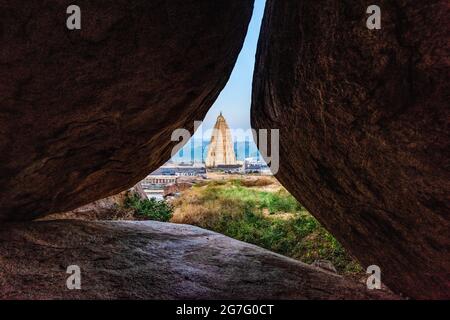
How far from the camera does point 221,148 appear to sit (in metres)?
39.2

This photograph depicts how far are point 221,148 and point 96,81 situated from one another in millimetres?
35485

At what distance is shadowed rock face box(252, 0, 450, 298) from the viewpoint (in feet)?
7.88

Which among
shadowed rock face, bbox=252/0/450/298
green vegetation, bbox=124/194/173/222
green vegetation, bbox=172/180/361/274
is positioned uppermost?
shadowed rock face, bbox=252/0/450/298

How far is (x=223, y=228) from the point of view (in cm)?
1489

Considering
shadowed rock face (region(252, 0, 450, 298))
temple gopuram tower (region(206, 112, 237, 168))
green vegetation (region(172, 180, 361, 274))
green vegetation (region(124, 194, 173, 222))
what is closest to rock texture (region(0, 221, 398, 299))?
shadowed rock face (region(252, 0, 450, 298))

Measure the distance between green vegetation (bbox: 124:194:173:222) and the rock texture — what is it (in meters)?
7.09

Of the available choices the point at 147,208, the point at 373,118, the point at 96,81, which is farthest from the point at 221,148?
the point at 373,118

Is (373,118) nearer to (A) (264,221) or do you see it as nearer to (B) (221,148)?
(A) (264,221)

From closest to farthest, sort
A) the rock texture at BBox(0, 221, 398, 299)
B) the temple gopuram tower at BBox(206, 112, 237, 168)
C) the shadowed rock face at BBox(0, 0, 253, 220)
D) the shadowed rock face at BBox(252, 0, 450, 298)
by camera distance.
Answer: the shadowed rock face at BBox(252, 0, 450, 298), the shadowed rock face at BBox(0, 0, 253, 220), the rock texture at BBox(0, 221, 398, 299), the temple gopuram tower at BBox(206, 112, 237, 168)

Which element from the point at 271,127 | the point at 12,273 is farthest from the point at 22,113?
the point at 271,127

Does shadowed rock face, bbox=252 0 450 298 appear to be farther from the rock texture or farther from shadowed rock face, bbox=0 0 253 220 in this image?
the rock texture

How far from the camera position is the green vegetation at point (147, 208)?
43.0 feet

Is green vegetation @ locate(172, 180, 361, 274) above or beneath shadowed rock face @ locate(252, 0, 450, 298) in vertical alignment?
beneath

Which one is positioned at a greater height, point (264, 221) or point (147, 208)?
point (147, 208)
